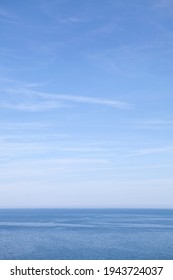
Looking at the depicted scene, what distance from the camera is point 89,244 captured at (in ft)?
231

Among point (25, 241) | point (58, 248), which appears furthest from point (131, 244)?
point (25, 241)
